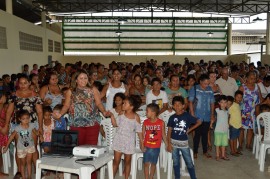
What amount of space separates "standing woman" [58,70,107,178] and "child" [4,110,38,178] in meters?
0.68

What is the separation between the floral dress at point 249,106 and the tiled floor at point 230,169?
0.56 m

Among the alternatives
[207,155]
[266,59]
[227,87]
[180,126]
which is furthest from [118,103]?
[266,59]

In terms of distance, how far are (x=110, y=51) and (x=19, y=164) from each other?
Answer: 17.3 meters

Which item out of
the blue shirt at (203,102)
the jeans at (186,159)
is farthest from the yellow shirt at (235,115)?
the jeans at (186,159)

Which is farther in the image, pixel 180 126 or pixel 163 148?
pixel 163 148

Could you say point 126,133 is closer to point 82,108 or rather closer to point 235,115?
point 82,108

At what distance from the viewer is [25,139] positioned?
407 cm

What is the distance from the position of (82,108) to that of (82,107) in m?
0.01

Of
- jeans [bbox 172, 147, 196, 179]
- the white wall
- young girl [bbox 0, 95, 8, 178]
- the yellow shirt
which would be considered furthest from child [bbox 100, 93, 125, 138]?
the white wall

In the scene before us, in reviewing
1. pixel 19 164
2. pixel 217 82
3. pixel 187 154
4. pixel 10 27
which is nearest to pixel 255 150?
pixel 217 82

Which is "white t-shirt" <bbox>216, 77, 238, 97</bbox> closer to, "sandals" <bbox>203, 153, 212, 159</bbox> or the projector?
"sandals" <bbox>203, 153, 212, 159</bbox>

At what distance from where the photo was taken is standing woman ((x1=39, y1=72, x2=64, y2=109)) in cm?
471

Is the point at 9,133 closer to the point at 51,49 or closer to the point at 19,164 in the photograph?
the point at 19,164

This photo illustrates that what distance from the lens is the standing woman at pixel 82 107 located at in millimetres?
3629
